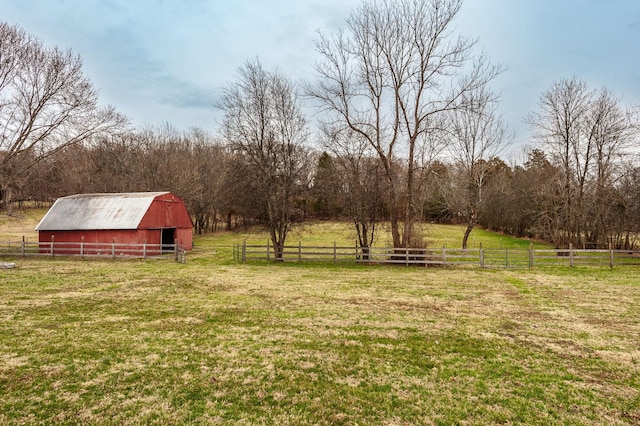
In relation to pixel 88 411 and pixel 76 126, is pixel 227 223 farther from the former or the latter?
pixel 88 411

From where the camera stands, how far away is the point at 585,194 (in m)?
26.7

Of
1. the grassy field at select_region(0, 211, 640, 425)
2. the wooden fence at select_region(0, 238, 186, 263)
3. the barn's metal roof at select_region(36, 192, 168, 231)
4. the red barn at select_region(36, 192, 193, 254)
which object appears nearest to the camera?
the grassy field at select_region(0, 211, 640, 425)

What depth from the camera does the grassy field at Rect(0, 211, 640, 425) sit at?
15.5 feet

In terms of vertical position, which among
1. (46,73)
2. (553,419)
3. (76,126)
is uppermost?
(46,73)

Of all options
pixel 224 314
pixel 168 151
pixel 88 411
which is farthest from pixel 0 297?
pixel 168 151

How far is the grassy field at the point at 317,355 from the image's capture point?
4.71m

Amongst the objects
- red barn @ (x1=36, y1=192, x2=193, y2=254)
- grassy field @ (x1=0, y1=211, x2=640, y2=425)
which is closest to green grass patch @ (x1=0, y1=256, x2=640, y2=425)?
grassy field @ (x1=0, y1=211, x2=640, y2=425)

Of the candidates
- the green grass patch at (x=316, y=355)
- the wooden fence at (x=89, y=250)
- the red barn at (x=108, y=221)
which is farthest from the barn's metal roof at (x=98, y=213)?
the green grass patch at (x=316, y=355)

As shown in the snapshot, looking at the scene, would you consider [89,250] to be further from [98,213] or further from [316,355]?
[316,355]

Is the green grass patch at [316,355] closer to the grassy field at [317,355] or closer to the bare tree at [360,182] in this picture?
the grassy field at [317,355]

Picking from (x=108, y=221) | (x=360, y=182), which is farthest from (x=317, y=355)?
(x=108, y=221)

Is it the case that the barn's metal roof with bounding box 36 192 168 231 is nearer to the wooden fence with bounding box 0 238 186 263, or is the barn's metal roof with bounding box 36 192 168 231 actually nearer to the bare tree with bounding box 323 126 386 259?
the wooden fence with bounding box 0 238 186 263

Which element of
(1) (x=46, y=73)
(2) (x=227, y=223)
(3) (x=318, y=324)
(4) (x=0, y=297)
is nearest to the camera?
(3) (x=318, y=324)

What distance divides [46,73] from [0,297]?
15.0m
